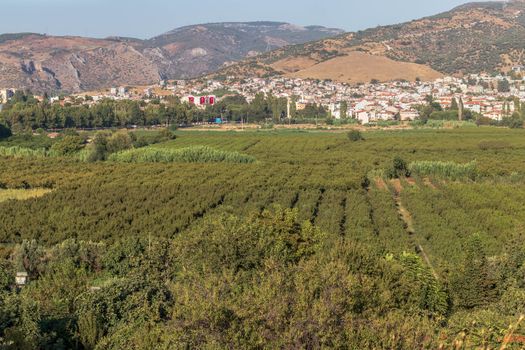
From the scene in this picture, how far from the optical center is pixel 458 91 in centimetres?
17438

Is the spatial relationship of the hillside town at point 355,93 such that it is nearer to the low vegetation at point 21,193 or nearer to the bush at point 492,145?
the bush at point 492,145

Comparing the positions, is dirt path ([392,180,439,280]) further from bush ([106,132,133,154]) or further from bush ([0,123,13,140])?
bush ([0,123,13,140])

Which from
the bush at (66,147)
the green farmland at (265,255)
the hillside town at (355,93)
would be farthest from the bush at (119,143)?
the hillside town at (355,93)

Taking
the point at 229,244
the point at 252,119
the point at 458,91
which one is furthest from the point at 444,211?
the point at 458,91

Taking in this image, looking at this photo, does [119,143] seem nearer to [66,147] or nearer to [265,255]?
[66,147]

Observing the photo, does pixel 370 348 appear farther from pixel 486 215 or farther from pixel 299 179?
pixel 299 179

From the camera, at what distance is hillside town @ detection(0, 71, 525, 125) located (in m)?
141

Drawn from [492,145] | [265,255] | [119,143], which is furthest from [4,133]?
[265,255]

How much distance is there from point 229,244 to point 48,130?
87.3 meters

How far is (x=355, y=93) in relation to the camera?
176 m

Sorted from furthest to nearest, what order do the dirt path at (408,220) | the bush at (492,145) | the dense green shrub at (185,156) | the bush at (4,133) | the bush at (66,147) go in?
1. the bush at (4,133)
2. the bush at (66,147)
3. the bush at (492,145)
4. the dense green shrub at (185,156)
5. the dirt path at (408,220)

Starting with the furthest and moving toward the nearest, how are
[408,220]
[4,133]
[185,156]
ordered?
[4,133]
[185,156]
[408,220]

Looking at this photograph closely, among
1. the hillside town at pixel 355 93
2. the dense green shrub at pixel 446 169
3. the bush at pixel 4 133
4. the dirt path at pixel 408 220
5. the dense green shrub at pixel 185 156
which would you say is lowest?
the dirt path at pixel 408 220

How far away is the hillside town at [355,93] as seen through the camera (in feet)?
464
